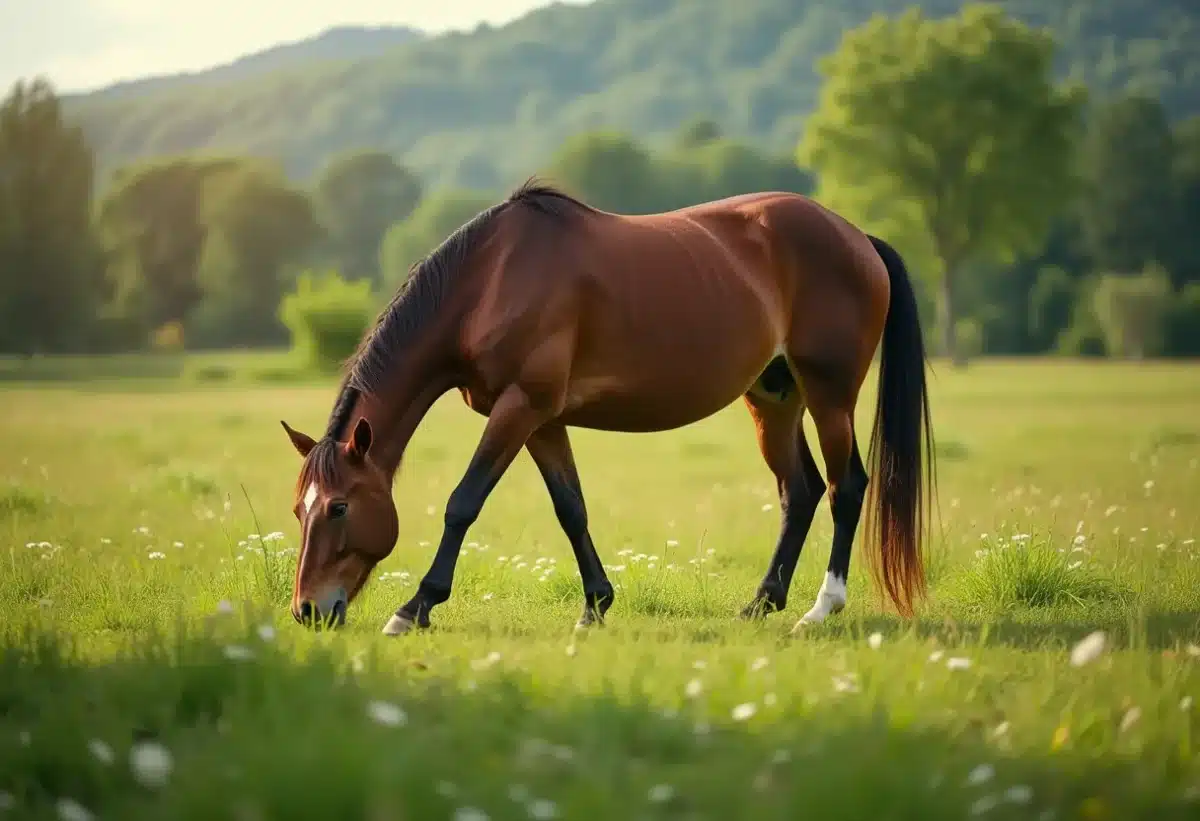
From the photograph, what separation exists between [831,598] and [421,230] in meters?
94.4

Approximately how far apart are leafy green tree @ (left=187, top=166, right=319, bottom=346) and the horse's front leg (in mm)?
71217

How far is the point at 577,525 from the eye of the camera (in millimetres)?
6836

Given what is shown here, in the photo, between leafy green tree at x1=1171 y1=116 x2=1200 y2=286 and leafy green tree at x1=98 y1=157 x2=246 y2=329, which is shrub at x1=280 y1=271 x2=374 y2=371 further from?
leafy green tree at x1=1171 y1=116 x2=1200 y2=286

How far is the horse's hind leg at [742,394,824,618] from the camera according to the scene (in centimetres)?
753

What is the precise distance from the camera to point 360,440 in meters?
5.94

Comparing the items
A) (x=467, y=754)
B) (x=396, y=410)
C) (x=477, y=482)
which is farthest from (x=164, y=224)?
(x=467, y=754)

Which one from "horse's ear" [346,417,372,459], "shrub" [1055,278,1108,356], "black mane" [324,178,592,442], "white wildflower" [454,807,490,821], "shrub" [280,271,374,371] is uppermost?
"black mane" [324,178,592,442]

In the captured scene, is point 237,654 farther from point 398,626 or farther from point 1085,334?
point 1085,334

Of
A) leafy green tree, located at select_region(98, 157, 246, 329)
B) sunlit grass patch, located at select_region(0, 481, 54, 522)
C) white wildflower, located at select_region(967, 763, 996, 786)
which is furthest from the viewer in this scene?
leafy green tree, located at select_region(98, 157, 246, 329)

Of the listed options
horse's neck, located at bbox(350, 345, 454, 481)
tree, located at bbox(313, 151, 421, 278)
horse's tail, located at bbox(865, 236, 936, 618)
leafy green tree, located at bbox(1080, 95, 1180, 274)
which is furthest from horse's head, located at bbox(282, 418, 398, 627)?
tree, located at bbox(313, 151, 421, 278)

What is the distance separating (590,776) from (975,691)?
1.91 m

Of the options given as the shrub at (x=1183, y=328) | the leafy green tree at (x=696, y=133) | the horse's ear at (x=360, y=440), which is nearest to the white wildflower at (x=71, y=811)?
the horse's ear at (x=360, y=440)

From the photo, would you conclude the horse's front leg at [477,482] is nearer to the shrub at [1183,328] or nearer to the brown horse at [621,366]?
the brown horse at [621,366]

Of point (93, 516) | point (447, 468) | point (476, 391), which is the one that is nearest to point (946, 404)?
point (447, 468)
